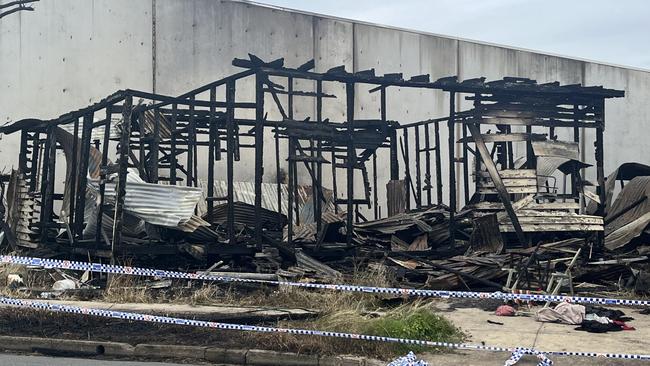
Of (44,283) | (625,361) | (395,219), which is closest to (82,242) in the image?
(44,283)

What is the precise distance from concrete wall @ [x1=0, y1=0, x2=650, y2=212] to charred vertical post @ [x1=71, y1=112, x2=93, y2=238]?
6.96 m

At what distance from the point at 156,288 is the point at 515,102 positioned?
7.28 meters

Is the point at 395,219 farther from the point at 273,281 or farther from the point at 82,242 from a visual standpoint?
the point at 82,242

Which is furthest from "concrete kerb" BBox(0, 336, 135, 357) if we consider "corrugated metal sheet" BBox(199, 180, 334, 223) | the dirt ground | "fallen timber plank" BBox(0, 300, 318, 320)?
"corrugated metal sheet" BBox(199, 180, 334, 223)

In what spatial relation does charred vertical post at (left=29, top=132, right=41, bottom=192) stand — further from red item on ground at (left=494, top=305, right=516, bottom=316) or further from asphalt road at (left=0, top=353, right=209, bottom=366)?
red item on ground at (left=494, top=305, right=516, bottom=316)

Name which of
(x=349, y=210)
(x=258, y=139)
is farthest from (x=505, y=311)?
(x=258, y=139)

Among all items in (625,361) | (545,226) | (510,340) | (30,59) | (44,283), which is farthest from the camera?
(30,59)

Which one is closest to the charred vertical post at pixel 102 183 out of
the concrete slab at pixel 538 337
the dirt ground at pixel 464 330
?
the dirt ground at pixel 464 330

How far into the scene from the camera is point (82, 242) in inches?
527

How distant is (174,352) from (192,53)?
14198 millimetres

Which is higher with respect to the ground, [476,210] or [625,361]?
[476,210]

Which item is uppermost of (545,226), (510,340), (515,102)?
(515,102)

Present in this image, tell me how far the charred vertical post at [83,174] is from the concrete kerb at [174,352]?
5.09 m

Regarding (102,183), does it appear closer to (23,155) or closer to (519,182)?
(23,155)
